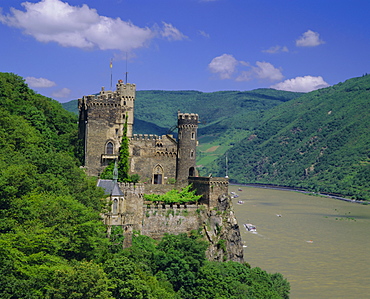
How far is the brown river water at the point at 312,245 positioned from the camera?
63562mm

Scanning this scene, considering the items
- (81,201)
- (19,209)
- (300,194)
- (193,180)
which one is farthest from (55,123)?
(300,194)

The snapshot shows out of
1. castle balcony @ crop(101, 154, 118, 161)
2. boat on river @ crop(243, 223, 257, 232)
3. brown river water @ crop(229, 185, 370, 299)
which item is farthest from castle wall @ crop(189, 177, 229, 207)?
boat on river @ crop(243, 223, 257, 232)

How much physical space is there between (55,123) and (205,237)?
2788cm

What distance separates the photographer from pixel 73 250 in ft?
120

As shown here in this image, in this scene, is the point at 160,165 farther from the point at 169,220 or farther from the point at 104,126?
the point at 169,220

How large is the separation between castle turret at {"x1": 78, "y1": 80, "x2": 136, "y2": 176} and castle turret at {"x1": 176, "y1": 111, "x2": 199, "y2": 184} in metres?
5.18

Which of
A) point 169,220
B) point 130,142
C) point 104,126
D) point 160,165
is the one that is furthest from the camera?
point 160,165

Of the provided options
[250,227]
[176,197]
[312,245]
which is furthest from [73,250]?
[250,227]

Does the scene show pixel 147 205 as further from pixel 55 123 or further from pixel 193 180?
pixel 55 123

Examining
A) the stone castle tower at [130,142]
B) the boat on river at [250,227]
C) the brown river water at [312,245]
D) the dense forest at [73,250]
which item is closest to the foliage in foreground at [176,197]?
the stone castle tower at [130,142]

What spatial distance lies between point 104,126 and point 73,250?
2401cm

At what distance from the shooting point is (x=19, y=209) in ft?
115

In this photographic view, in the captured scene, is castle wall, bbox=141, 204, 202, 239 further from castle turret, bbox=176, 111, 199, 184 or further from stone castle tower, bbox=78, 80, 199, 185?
castle turret, bbox=176, 111, 199, 184

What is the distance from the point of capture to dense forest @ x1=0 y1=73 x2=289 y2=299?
102 feet
